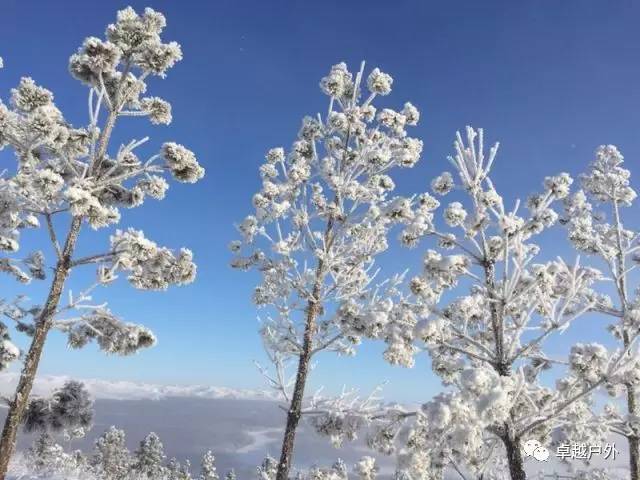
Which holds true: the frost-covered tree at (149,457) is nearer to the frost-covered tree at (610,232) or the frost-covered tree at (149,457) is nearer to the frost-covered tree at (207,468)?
the frost-covered tree at (207,468)

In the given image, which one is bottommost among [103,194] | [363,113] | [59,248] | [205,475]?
[205,475]

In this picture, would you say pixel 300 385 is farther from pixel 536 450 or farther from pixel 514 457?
pixel 514 457

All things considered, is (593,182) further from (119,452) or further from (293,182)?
(119,452)

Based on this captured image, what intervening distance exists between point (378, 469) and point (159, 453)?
210 ft

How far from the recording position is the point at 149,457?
215 feet

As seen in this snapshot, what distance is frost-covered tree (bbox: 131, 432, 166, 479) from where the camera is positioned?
64.0 metres

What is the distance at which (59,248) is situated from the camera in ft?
28.4

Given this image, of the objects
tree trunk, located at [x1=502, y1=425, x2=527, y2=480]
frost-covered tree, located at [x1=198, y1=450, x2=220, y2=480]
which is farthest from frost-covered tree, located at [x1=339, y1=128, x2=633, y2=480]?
frost-covered tree, located at [x1=198, y1=450, x2=220, y2=480]

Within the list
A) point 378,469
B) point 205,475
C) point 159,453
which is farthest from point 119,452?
point 378,469

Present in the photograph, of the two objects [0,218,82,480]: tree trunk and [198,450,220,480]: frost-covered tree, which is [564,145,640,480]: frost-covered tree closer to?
[0,218,82,480]: tree trunk

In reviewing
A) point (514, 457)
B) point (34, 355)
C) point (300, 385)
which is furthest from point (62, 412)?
point (514, 457)

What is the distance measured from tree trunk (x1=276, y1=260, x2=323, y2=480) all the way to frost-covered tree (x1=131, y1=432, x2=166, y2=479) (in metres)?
60.1

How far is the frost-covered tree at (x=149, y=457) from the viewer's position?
6400 centimetres

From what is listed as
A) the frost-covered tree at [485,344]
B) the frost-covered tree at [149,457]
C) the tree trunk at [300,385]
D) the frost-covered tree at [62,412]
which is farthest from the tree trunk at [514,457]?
the frost-covered tree at [149,457]
